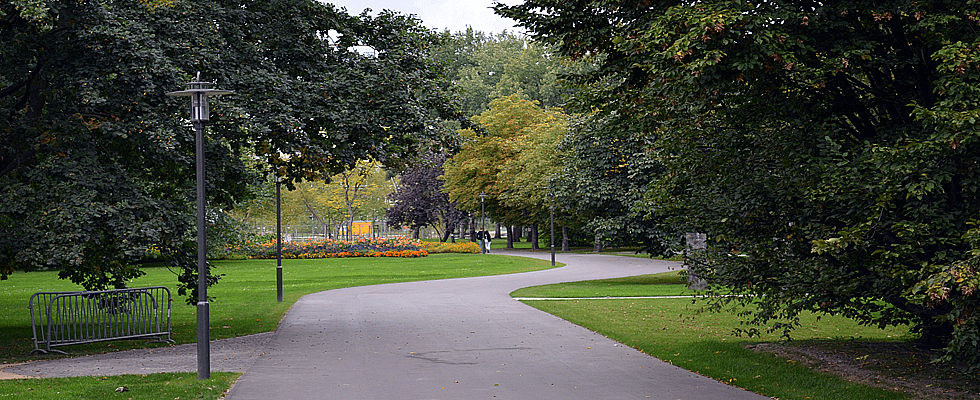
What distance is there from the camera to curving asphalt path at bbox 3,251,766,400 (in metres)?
8.82

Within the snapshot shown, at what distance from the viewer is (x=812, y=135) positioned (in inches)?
340

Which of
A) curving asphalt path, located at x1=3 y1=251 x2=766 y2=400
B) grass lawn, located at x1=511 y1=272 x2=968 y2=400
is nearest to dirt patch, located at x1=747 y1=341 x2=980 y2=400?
grass lawn, located at x1=511 y1=272 x2=968 y2=400

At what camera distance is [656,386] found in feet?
29.5

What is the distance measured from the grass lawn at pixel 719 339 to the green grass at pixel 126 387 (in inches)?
222

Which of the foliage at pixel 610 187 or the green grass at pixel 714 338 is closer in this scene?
the green grass at pixel 714 338

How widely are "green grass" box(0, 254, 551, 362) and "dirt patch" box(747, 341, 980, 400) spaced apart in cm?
909

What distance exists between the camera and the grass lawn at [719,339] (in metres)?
8.95

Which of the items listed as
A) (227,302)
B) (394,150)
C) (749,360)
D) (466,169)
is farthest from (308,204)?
(749,360)

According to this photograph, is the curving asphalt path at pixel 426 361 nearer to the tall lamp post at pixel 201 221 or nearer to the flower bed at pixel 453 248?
the tall lamp post at pixel 201 221

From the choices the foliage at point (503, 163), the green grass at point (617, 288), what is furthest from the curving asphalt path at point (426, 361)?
the foliage at point (503, 163)

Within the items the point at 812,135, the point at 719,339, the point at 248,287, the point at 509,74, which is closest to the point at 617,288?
the point at 719,339

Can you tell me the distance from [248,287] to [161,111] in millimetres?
15579

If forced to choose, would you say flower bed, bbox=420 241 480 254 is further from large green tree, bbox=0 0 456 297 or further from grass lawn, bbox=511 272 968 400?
large green tree, bbox=0 0 456 297

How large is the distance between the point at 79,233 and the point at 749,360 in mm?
8735
